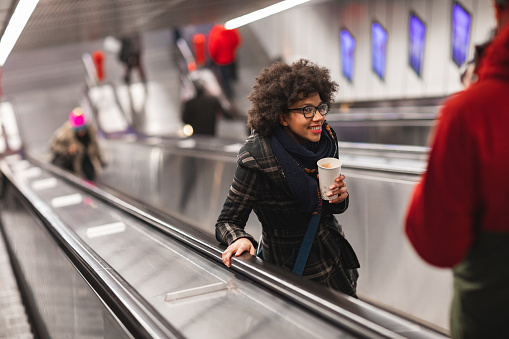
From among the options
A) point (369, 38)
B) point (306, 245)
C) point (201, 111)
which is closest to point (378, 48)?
point (369, 38)

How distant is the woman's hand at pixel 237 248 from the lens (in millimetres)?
2215

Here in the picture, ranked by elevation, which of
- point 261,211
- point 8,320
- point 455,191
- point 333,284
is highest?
point 455,191

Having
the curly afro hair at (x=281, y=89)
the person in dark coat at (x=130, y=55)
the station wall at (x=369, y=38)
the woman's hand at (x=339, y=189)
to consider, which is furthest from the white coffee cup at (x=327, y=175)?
the person in dark coat at (x=130, y=55)

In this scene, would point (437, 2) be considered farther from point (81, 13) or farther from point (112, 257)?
point (112, 257)

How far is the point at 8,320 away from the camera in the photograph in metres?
4.63

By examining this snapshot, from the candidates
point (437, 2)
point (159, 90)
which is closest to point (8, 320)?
point (437, 2)

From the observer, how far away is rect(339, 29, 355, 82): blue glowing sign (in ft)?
39.5

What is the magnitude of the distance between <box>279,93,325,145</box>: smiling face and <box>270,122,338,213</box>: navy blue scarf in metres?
0.05

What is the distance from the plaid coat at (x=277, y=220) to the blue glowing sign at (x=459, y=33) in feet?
26.9

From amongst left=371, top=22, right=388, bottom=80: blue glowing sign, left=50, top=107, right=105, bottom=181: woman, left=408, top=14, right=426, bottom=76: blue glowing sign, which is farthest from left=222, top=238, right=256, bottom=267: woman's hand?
left=371, top=22, right=388, bottom=80: blue glowing sign

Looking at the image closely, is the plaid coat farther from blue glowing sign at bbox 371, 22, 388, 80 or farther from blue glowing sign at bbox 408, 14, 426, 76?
blue glowing sign at bbox 371, 22, 388, 80

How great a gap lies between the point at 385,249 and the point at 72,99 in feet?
50.2

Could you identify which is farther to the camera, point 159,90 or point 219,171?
point 159,90

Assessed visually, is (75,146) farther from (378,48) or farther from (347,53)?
(347,53)
